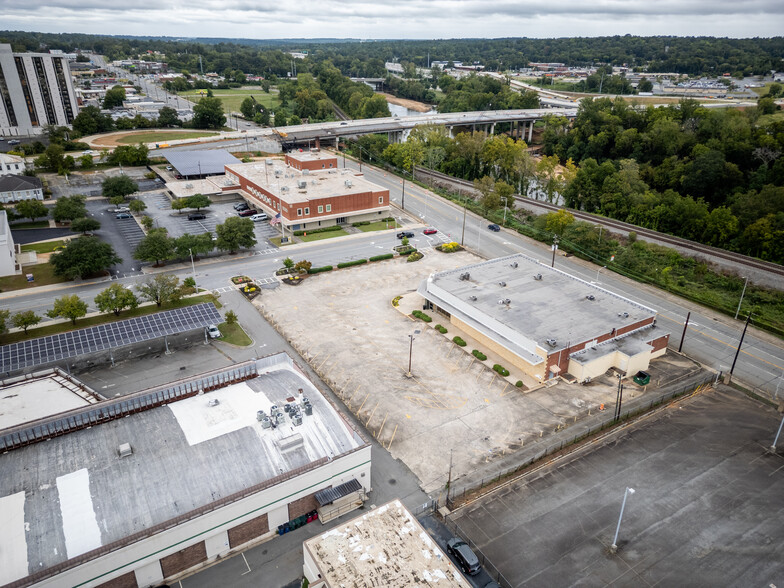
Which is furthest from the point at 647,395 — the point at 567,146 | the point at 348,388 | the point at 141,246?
the point at 567,146

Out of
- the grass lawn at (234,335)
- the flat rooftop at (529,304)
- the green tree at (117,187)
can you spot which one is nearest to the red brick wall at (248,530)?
the grass lawn at (234,335)

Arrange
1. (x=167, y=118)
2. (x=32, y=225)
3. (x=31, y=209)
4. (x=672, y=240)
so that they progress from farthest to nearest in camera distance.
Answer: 1. (x=167, y=118)
2. (x=32, y=225)
3. (x=31, y=209)
4. (x=672, y=240)

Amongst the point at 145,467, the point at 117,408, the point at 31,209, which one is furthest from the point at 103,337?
the point at 31,209

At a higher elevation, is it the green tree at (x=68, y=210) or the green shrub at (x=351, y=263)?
the green tree at (x=68, y=210)

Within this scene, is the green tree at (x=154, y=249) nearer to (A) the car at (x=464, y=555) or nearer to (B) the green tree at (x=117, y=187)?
(B) the green tree at (x=117, y=187)

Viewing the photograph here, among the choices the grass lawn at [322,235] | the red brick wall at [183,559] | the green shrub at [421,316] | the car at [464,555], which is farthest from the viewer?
the grass lawn at [322,235]

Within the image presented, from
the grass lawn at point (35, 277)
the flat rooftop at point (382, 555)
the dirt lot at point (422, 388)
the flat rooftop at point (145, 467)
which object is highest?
the flat rooftop at point (145, 467)

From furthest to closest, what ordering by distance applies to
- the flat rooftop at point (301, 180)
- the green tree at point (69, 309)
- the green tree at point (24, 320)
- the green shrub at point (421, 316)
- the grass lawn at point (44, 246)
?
the flat rooftop at point (301, 180)
the grass lawn at point (44, 246)
the green shrub at point (421, 316)
the green tree at point (69, 309)
the green tree at point (24, 320)

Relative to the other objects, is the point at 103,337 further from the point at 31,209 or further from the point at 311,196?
the point at 31,209
